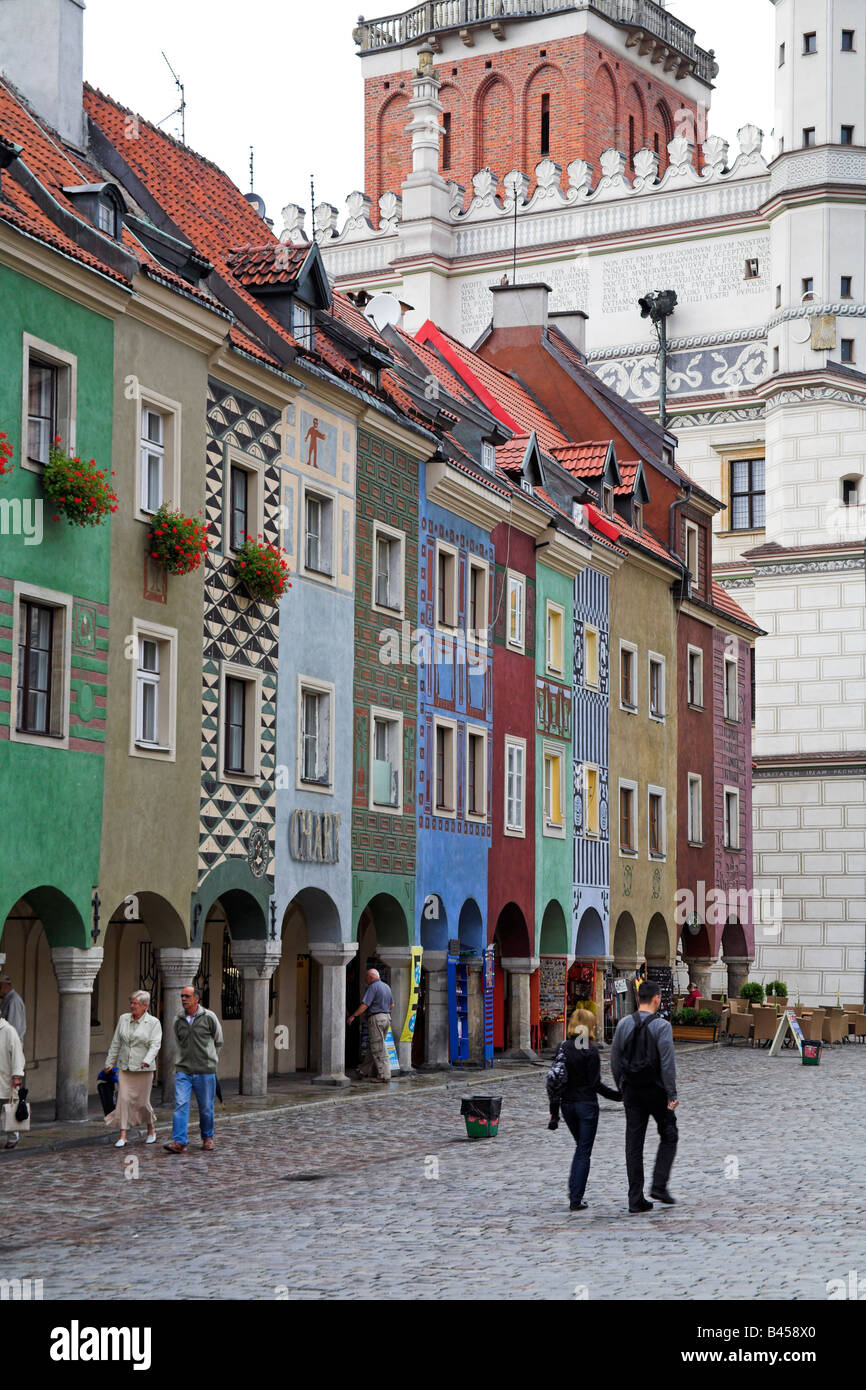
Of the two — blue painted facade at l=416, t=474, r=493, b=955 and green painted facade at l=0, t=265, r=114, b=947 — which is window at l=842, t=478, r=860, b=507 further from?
green painted facade at l=0, t=265, r=114, b=947

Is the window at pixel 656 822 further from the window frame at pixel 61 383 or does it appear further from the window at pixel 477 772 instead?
the window frame at pixel 61 383

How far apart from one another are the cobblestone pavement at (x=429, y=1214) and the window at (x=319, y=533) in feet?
24.9

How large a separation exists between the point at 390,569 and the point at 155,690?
7916mm

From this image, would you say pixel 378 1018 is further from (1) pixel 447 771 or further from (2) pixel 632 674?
(2) pixel 632 674

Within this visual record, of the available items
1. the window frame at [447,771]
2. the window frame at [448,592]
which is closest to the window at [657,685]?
the window frame at [448,592]

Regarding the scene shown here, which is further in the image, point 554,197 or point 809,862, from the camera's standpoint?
point 554,197

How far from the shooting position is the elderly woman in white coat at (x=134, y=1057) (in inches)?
787

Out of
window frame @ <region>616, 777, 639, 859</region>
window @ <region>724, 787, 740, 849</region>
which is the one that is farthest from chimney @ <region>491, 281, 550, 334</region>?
window @ <region>724, 787, 740, 849</region>

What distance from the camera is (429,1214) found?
1584 cm

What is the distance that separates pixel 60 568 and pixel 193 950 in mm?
4939

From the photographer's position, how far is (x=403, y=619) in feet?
103
